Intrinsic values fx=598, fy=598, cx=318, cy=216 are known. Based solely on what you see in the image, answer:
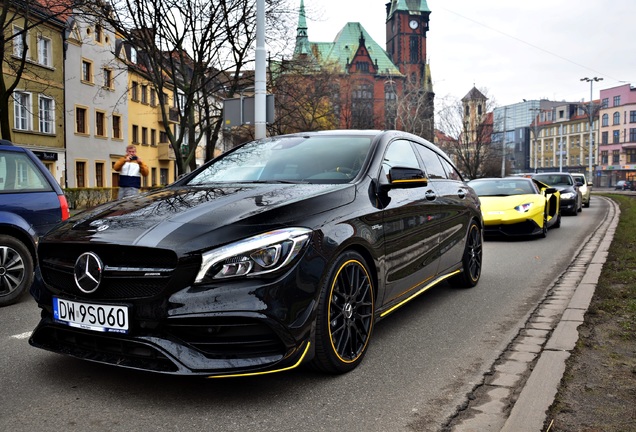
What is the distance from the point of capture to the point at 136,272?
3.11 meters

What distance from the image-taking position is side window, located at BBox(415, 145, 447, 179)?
575 centimetres

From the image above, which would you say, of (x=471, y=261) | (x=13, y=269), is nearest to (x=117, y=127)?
(x=13, y=269)

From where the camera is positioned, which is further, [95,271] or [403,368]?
[403,368]

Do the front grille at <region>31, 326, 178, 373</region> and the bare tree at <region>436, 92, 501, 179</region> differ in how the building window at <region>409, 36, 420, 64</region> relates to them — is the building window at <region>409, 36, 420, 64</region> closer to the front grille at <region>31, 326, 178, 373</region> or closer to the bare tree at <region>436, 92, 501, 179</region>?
the bare tree at <region>436, 92, 501, 179</region>

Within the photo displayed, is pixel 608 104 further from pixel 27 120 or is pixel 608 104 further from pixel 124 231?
pixel 124 231

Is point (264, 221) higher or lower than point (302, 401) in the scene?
higher

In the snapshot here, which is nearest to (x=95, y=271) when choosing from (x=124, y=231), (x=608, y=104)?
(x=124, y=231)

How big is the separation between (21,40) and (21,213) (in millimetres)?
27053

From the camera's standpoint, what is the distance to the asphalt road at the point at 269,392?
2.99m

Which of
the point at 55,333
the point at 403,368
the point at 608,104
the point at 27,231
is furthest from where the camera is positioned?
the point at 608,104

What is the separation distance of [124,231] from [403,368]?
1959mm

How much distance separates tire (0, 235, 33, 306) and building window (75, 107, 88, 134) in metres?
32.3

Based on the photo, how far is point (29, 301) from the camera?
6.22 metres

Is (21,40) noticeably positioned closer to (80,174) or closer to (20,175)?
(80,174)
